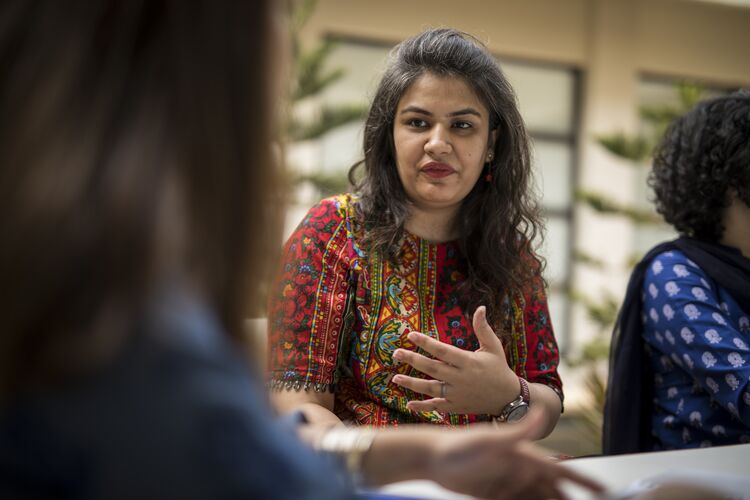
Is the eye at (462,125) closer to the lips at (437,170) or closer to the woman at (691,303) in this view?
the lips at (437,170)

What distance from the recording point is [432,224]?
5.73 feet

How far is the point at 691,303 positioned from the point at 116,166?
150 cm

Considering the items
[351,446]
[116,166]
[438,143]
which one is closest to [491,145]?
[438,143]

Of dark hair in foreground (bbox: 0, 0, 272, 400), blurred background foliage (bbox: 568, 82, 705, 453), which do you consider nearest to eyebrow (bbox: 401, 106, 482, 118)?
dark hair in foreground (bbox: 0, 0, 272, 400)

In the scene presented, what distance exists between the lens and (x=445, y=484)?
770mm

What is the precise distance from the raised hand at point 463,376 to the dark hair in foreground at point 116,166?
785 mm

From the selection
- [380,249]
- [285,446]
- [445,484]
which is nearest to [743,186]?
[380,249]

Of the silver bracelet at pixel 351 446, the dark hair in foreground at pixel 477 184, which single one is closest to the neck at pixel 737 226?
the dark hair in foreground at pixel 477 184

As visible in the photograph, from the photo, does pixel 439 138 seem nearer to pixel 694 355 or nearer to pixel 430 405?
pixel 430 405

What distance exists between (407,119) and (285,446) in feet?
4.15

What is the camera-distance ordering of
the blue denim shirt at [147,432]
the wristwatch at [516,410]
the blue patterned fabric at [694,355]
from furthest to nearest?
the blue patterned fabric at [694,355] < the wristwatch at [516,410] < the blue denim shirt at [147,432]

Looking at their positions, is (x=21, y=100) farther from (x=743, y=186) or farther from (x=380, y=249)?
(x=743, y=186)

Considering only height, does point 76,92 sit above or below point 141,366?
above

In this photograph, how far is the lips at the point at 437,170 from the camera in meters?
1.67
